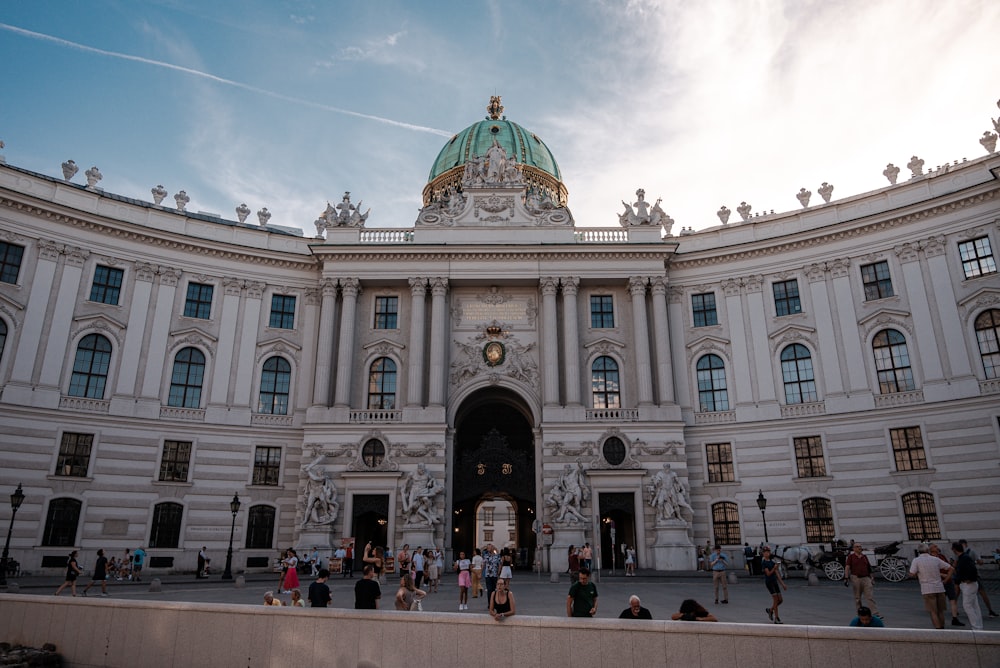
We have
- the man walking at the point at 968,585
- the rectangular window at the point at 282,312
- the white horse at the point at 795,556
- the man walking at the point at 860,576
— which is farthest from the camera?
the rectangular window at the point at 282,312

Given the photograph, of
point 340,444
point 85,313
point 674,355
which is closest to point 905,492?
point 674,355

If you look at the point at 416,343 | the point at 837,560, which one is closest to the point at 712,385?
the point at 837,560

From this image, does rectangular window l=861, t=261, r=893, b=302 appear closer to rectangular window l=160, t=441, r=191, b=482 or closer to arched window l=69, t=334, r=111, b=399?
rectangular window l=160, t=441, r=191, b=482

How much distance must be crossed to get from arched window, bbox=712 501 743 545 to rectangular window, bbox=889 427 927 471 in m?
8.70

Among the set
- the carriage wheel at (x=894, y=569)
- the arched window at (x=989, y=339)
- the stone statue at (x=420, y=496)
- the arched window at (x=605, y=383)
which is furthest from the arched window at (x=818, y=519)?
the stone statue at (x=420, y=496)

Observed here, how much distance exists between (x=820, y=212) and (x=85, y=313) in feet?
140

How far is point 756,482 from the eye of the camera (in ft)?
125

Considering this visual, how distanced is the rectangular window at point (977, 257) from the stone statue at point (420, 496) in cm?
3059

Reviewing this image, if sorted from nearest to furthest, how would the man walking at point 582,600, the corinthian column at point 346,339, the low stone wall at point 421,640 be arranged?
1. the low stone wall at point 421,640
2. the man walking at point 582,600
3. the corinthian column at point 346,339

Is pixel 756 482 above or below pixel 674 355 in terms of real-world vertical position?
below

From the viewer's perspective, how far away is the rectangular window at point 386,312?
1670 inches

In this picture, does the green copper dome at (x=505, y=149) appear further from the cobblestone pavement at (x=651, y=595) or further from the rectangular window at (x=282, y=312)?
the cobblestone pavement at (x=651, y=595)

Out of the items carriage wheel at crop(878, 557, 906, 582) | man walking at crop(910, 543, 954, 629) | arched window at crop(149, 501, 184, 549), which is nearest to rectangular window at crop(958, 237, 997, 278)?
carriage wheel at crop(878, 557, 906, 582)

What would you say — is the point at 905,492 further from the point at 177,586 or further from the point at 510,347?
the point at 177,586
